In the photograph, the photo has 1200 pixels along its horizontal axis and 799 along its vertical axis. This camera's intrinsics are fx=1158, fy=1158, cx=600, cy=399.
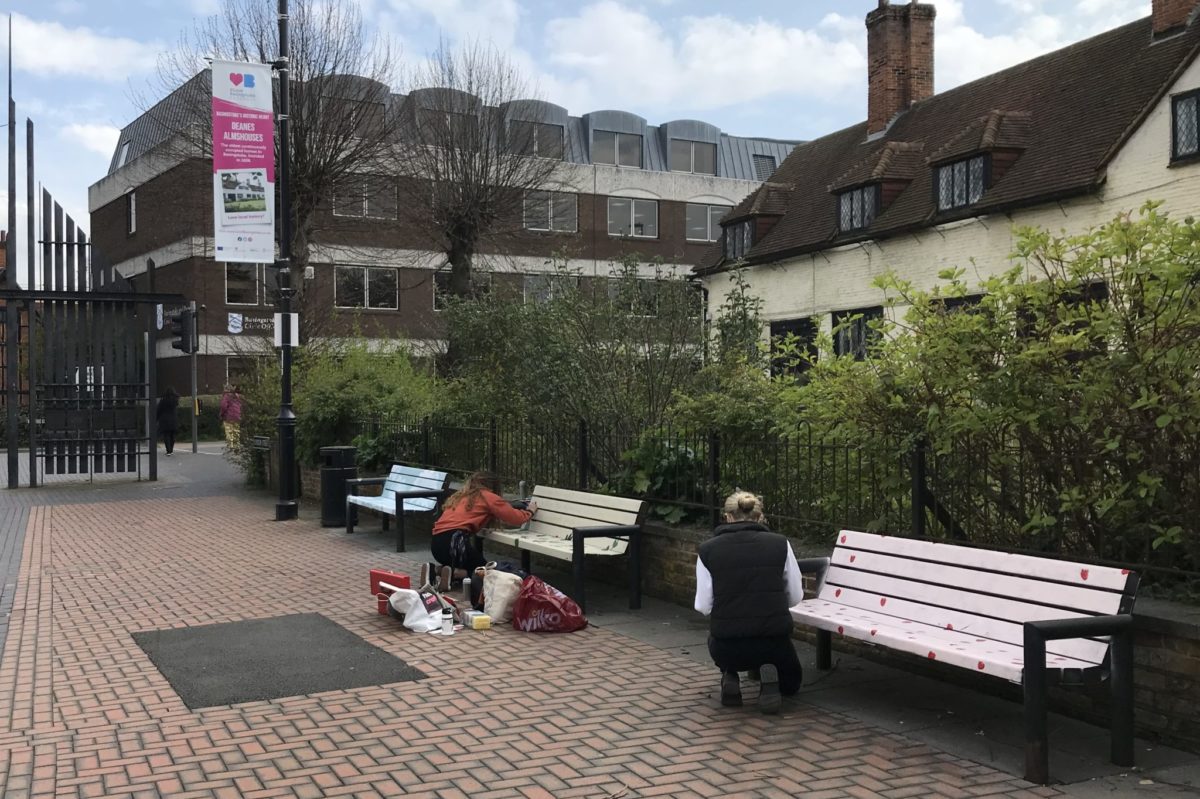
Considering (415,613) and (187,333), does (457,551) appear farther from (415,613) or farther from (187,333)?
(187,333)

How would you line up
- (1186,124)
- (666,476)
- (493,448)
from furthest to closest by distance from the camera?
(1186,124), (493,448), (666,476)

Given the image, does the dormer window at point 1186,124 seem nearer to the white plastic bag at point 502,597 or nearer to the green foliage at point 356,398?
the green foliage at point 356,398

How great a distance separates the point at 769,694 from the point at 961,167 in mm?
22486

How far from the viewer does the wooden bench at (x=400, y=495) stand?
12125 millimetres

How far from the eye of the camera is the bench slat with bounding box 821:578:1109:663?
16.9 feet

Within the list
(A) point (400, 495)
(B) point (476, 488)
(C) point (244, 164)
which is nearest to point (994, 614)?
(B) point (476, 488)

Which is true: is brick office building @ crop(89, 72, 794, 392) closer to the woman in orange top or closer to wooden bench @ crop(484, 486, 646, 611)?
wooden bench @ crop(484, 486, 646, 611)

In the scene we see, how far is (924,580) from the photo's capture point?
6.16 m

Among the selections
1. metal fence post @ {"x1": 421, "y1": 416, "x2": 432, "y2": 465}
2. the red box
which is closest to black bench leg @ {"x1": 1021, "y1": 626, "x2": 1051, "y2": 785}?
the red box

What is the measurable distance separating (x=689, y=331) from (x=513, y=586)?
4.67m

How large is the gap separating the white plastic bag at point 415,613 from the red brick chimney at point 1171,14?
22.3m

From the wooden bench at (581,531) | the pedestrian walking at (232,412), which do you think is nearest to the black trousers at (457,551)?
the wooden bench at (581,531)

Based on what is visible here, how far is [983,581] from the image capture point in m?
5.79

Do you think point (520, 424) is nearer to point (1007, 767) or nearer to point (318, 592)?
point (318, 592)
